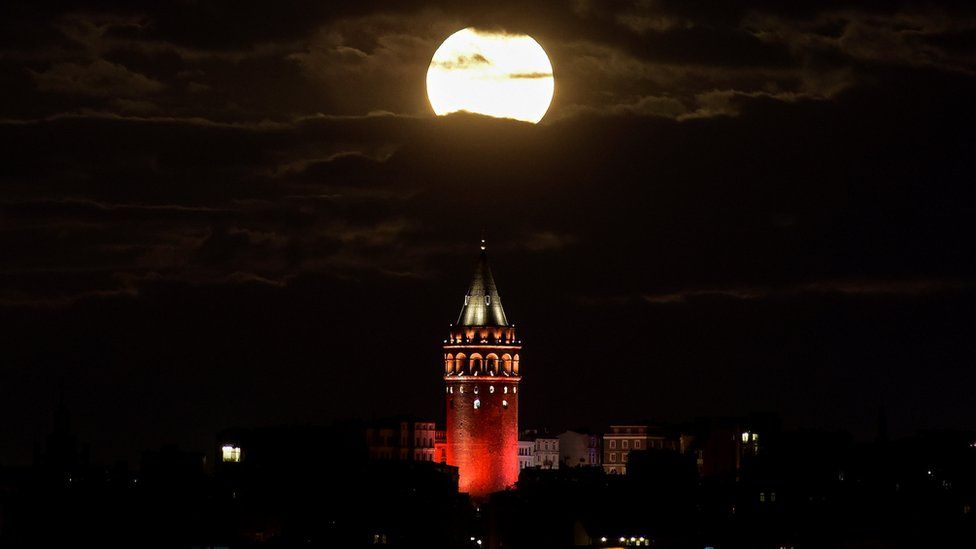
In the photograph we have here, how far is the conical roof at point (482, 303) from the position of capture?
150m

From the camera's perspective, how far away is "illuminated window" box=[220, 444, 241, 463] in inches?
5999

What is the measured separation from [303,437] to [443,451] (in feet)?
34.2

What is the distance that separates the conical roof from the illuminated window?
52.9 ft

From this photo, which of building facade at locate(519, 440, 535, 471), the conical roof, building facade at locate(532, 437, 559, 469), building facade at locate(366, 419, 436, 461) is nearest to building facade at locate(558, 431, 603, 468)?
building facade at locate(532, 437, 559, 469)

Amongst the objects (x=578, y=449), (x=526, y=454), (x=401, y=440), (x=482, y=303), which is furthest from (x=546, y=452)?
(x=482, y=303)

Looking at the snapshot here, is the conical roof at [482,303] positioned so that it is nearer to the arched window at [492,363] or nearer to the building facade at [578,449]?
the arched window at [492,363]

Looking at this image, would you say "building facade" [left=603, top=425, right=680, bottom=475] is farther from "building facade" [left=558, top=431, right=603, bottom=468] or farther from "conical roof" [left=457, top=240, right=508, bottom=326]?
"conical roof" [left=457, top=240, right=508, bottom=326]

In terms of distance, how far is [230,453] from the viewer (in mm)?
153625

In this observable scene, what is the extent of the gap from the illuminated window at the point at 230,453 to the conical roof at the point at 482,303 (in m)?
16.1

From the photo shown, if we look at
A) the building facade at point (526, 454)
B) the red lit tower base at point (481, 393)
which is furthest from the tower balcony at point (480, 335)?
the building facade at point (526, 454)

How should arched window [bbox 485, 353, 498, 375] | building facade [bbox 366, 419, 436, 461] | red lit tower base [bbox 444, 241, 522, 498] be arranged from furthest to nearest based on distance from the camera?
1. building facade [bbox 366, 419, 436, 461]
2. arched window [bbox 485, 353, 498, 375]
3. red lit tower base [bbox 444, 241, 522, 498]

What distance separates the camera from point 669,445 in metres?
179

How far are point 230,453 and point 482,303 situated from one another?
18434 millimetres

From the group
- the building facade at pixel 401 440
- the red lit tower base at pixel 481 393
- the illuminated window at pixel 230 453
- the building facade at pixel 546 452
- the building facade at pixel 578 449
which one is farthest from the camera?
A: the building facade at pixel 578 449
